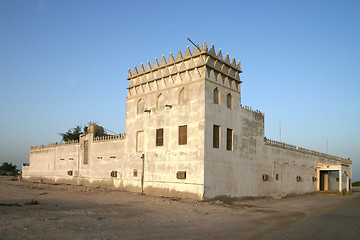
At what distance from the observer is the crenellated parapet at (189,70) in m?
19.4

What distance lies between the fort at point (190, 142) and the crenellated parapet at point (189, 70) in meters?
0.06

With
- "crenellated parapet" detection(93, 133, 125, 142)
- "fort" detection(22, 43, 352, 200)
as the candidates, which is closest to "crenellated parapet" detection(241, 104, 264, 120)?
"fort" detection(22, 43, 352, 200)

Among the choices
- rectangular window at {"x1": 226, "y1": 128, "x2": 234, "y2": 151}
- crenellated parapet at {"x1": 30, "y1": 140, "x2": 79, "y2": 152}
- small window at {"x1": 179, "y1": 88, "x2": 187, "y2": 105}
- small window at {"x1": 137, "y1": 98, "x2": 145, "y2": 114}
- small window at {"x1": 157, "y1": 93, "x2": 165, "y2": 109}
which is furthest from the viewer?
crenellated parapet at {"x1": 30, "y1": 140, "x2": 79, "y2": 152}

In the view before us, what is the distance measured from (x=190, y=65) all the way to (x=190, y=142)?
16.9 ft

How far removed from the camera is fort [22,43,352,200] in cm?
1912

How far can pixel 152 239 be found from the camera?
8266mm

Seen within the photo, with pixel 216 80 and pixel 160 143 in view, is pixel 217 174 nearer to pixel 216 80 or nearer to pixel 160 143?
pixel 160 143

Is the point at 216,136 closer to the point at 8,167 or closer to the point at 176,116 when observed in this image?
the point at 176,116

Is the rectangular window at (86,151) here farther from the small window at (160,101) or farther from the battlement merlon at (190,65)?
the small window at (160,101)

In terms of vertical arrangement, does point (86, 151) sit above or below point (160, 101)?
below

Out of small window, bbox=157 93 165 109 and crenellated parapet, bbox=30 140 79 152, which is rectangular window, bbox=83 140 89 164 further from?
small window, bbox=157 93 165 109

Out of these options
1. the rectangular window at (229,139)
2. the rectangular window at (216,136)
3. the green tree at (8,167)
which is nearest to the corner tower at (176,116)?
the rectangular window at (216,136)

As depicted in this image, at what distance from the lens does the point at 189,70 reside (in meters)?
20.1

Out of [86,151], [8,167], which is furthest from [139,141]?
[8,167]
